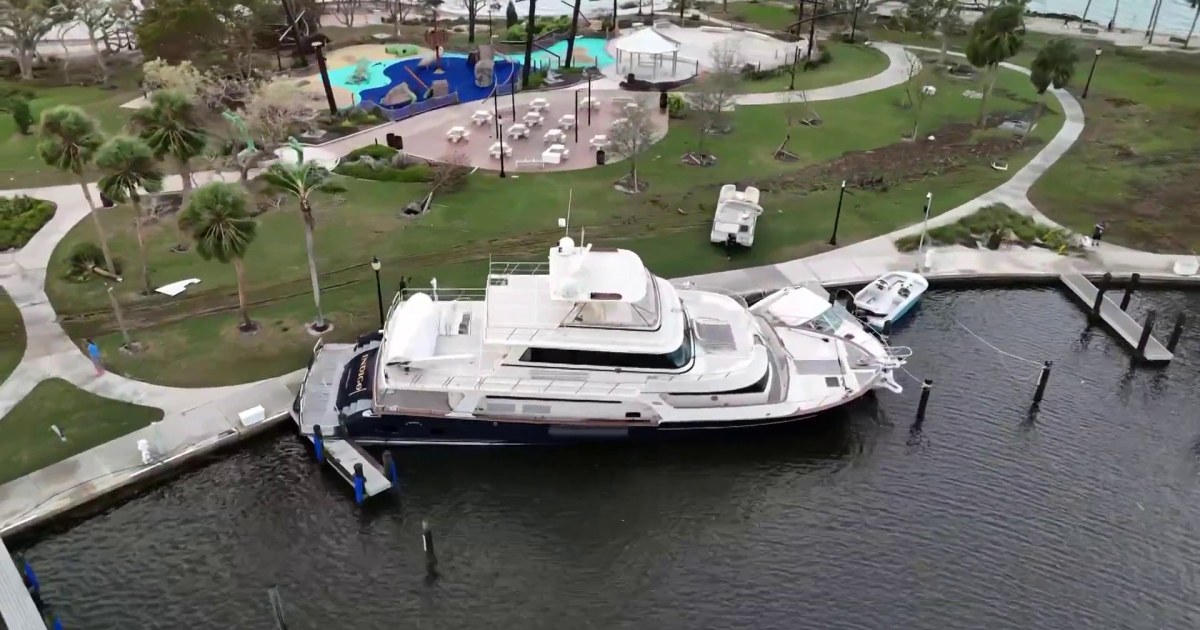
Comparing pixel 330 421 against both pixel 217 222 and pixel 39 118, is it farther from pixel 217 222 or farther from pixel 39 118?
pixel 39 118

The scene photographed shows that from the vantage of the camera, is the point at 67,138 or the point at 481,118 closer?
the point at 67,138

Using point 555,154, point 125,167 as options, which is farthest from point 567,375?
point 555,154

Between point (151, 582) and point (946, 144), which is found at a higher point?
point (946, 144)

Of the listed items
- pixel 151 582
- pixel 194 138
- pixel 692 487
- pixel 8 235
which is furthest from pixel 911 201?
pixel 8 235

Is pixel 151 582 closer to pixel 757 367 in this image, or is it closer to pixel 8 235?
pixel 757 367

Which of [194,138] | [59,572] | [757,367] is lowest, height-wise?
[59,572]

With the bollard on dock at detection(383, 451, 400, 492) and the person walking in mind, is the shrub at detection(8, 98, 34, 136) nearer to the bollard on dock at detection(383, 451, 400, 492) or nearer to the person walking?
the person walking

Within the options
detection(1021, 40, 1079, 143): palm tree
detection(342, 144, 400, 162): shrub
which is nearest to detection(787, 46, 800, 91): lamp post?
detection(1021, 40, 1079, 143): palm tree
